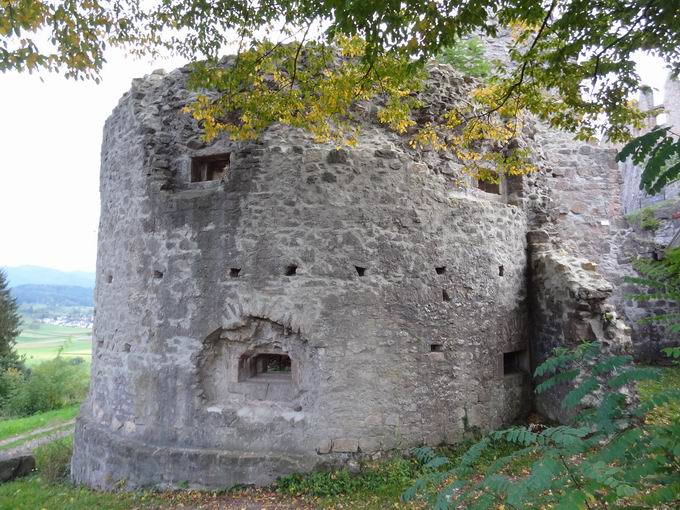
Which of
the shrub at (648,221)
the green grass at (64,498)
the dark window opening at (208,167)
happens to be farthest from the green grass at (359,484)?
the shrub at (648,221)

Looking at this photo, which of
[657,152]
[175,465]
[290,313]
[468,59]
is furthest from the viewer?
[468,59]

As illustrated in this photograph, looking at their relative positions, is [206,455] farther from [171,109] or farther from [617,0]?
[617,0]

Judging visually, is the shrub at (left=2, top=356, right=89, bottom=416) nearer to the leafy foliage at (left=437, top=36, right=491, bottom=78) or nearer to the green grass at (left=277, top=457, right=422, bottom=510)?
the green grass at (left=277, top=457, right=422, bottom=510)

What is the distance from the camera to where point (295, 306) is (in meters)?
6.23

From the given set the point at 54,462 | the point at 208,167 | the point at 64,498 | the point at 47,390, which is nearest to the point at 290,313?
the point at 208,167

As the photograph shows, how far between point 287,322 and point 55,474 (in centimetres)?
564

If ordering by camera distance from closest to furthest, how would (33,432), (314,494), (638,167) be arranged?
(314,494) → (33,432) → (638,167)

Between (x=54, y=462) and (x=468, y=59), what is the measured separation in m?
12.5

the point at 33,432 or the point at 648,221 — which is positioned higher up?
the point at 648,221

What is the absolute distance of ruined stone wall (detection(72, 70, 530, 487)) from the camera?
6129 mm

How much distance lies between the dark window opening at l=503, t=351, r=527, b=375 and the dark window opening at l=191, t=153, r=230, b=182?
5733mm

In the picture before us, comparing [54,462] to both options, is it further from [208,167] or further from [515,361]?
[515,361]

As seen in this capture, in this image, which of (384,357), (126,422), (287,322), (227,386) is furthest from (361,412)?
(126,422)

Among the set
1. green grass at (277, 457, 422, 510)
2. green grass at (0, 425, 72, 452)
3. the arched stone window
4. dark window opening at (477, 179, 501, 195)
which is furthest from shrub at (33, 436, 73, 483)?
dark window opening at (477, 179, 501, 195)
